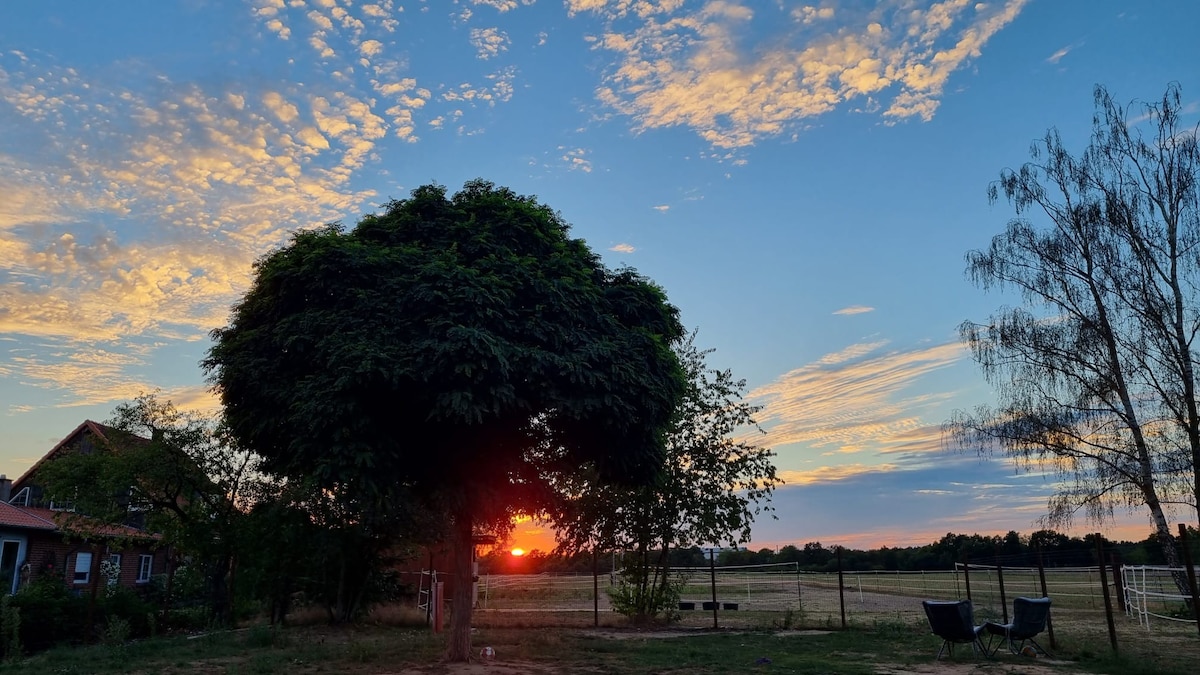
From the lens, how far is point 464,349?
10984 millimetres

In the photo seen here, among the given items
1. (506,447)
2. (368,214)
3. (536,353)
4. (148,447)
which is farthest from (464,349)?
(148,447)

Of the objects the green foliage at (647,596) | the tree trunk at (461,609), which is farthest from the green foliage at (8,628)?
the green foliage at (647,596)

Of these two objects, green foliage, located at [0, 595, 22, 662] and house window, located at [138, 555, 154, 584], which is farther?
house window, located at [138, 555, 154, 584]

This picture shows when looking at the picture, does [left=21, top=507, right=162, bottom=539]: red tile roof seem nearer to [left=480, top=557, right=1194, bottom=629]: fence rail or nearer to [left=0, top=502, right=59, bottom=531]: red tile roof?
[left=0, top=502, right=59, bottom=531]: red tile roof

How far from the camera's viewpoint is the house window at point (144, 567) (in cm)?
3878

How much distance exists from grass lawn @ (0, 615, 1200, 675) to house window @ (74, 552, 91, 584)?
22.7m

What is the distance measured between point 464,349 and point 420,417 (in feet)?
8.43

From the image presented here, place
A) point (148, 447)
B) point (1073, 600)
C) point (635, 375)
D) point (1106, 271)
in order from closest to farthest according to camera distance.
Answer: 1. point (635, 375)
2. point (1106, 271)
3. point (148, 447)
4. point (1073, 600)

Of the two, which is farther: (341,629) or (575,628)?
(575,628)

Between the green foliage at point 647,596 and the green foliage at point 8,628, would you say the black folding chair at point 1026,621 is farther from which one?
the green foliage at point 8,628

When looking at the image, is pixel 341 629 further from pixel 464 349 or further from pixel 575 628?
pixel 464 349

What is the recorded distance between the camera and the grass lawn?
12055 mm

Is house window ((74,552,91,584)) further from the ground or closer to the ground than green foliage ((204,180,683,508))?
closer to the ground

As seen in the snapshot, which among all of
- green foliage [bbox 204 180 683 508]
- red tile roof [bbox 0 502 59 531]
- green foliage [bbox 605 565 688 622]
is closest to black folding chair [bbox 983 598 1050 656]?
green foliage [bbox 204 180 683 508]
